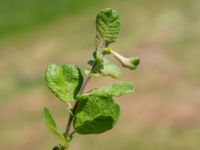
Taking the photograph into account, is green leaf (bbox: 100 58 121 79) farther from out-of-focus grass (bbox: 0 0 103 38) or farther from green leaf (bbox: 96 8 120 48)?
out-of-focus grass (bbox: 0 0 103 38)

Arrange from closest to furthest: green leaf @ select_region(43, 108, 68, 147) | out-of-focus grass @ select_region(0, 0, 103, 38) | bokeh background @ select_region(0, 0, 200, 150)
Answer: green leaf @ select_region(43, 108, 68, 147) < bokeh background @ select_region(0, 0, 200, 150) < out-of-focus grass @ select_region(0, 0, 103, 38)

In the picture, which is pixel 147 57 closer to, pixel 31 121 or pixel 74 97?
pixel 31 121

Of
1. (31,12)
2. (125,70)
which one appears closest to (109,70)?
(125,70)

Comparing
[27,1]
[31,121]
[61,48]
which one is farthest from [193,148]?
[27,1]

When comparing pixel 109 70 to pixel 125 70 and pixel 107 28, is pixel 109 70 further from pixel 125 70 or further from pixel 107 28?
pixel 125 70

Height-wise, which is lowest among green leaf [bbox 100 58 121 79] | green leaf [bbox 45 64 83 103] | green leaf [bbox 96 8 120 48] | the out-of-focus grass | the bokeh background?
the out-of-focus grass

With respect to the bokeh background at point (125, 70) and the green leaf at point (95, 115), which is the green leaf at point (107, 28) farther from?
the bokeh background at point (125, 70)

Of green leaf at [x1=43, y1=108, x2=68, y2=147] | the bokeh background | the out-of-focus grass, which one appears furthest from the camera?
the out-of-focus grass

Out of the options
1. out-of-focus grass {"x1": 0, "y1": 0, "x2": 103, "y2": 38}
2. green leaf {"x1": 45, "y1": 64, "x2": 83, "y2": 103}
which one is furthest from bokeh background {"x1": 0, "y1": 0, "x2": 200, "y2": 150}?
green leaf {"x1": 45, "y1": 64, "x2": 83, "y2": 103}
